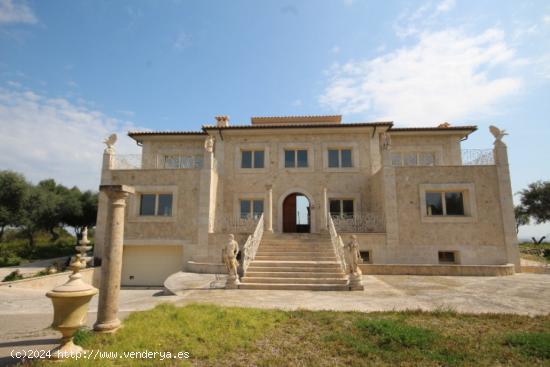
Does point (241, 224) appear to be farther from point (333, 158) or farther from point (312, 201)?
point (333, 158)

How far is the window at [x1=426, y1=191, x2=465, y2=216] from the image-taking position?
15.2 m

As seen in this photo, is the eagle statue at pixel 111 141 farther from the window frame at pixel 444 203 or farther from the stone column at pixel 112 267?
the window frame at pixel 444 203

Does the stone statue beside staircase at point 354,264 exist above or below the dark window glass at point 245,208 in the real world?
below

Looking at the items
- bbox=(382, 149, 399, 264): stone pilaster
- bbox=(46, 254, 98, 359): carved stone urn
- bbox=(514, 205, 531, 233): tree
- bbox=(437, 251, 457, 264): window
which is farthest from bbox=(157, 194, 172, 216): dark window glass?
bbox=(514, 205, 531, 233): tree

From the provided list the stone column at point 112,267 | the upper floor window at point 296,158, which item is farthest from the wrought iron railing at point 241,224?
the stone column at point 112,267

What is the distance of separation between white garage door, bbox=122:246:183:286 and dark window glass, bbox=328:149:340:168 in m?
9.51

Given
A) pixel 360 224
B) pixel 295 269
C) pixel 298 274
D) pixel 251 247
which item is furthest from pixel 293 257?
pixel 360 224

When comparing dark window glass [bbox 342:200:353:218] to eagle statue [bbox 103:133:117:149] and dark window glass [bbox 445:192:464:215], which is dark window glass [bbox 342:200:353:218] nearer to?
dark window glass [bbox 445:192:464:215]

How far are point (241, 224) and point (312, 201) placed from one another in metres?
4.17

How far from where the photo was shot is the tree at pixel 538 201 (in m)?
33.6

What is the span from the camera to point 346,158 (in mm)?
17938

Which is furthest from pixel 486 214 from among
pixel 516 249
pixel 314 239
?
pixel 314 239

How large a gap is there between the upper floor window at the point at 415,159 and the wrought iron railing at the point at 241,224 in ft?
30.1

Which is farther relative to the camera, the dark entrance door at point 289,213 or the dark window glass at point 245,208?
the dark entrance door at point 289,213
